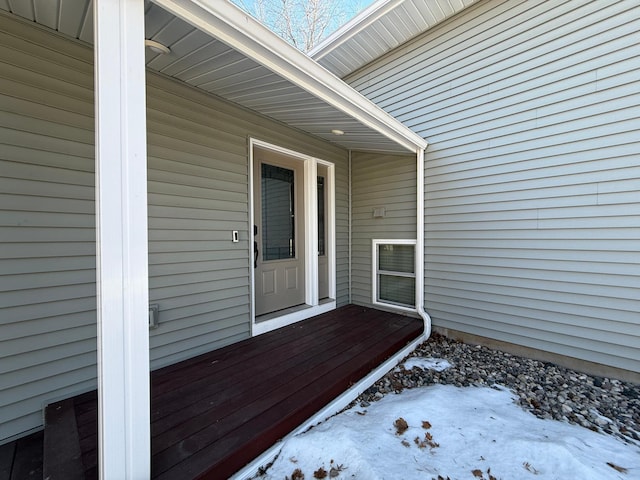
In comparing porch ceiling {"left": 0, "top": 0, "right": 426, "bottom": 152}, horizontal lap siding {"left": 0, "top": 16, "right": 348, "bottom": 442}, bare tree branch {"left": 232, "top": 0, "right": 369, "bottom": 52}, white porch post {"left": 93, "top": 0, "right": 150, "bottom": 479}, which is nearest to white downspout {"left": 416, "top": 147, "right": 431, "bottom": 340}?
porch ceiling {"left": 0, "top": 0, "right": 426, "bottom": 152}

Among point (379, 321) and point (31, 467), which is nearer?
point (31, 467)

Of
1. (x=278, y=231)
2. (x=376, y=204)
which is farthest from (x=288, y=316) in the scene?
(x=376, y=204)

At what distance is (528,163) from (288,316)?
10.2ft

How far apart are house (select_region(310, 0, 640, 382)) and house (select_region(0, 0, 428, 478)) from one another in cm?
49

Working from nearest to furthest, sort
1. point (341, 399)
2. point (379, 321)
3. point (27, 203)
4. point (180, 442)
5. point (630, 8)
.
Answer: point (180, 442), point (27, 203), point (341, 399), point (630, 8), point (379, 321)

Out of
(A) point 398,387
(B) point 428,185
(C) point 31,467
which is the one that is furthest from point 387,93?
(C) point 31,467

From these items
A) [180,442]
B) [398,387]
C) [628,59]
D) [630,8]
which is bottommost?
[398,387]

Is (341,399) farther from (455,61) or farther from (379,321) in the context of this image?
(455,61)

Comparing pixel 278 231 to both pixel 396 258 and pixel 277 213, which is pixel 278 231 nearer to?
pixel 277 213

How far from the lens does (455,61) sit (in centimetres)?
350

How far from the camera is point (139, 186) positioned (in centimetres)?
127

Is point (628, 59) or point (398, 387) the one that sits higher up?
point (628, 59)

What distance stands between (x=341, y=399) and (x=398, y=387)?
0.63 metres

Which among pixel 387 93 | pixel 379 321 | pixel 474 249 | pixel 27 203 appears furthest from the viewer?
pixel 387 93
